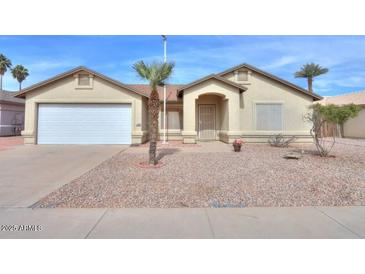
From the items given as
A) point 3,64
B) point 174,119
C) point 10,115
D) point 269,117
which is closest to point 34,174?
point 174,119

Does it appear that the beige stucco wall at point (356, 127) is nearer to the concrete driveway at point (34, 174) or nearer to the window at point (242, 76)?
the window at point (242, 76)

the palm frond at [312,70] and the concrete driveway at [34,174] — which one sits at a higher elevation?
the palm frond at [312,70]

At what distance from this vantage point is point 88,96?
49.9 feet

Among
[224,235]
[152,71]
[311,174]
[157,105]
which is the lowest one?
[224,235]

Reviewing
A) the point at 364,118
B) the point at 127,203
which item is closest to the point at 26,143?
the point at 127,203

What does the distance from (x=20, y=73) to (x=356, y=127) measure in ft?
194

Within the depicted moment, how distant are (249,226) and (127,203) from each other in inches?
101

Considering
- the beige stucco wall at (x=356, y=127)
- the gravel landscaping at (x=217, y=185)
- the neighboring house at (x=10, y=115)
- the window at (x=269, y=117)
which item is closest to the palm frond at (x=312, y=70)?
the beige stucco wall at (x=356, y=127)

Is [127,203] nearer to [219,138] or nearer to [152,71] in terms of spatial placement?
[152,71]

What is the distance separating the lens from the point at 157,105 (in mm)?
8734

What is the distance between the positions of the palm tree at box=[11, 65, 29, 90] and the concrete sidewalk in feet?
181

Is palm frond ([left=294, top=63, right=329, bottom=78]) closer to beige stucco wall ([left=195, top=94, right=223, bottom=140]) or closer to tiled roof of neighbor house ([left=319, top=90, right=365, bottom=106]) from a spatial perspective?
tiled roof of neighbor house ([left=319, top=90, right=365, bottom=106])

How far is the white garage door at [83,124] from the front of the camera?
15.2 meters

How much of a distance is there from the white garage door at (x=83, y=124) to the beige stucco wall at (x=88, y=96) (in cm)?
36
